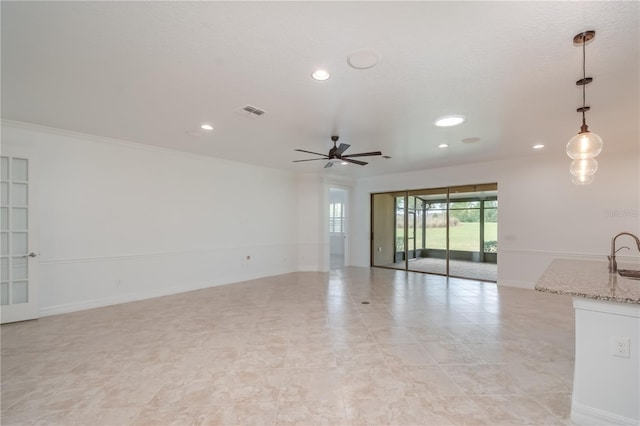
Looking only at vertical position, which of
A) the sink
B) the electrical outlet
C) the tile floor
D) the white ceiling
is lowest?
the tile floor

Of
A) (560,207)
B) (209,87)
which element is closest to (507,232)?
(560,207)

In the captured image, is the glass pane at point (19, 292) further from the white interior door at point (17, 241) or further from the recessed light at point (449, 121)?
the recessed light at point (449, 121)

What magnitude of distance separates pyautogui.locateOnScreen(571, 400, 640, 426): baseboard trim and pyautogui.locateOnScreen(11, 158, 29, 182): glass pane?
20.3 ft

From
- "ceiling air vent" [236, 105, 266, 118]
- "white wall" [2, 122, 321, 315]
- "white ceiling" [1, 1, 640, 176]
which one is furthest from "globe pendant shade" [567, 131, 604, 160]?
"white wall" [2, 122, 321, 315]

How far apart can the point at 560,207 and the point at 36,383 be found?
7714mm

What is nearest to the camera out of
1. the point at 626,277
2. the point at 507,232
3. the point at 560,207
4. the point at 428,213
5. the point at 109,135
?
the point at 626,277

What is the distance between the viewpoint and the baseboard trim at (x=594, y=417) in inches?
67.1

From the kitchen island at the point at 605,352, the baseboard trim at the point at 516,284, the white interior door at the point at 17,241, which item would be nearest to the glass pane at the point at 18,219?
the white interior door at the point at 17,241

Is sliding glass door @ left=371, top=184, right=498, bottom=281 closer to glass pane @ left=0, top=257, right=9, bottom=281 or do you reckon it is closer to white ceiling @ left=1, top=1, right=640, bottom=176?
white ceiling @ left=1, top=1, right=640, bottom=176

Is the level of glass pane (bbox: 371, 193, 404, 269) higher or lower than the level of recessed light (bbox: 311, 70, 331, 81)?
lower

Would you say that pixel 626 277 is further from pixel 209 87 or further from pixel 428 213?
pixel 428 213

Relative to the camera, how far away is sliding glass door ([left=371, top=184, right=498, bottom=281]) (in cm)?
752

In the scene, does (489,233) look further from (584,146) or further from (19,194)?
(19,194)

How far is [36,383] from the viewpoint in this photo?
7.48ft
